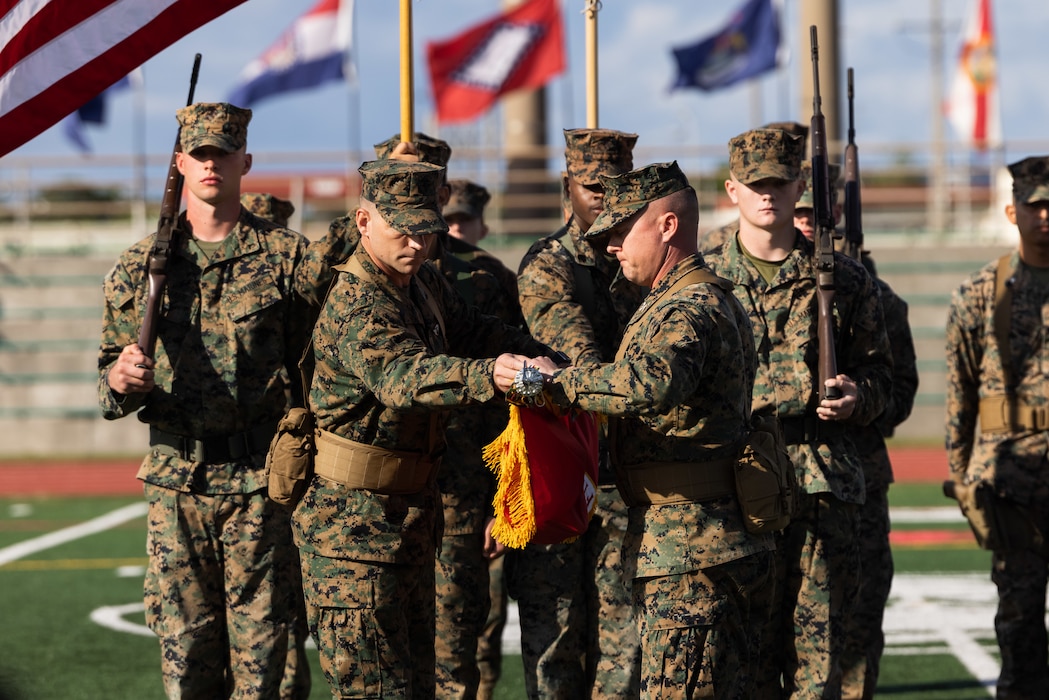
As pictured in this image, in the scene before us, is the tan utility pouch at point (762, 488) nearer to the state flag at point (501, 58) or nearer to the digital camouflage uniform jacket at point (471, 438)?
the digital camouflage uniform jacket at point (471, 438)

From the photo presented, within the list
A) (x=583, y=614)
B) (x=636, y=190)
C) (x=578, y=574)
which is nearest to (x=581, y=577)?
(x=578, y=574)

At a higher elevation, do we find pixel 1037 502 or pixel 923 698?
pixel 1037 502

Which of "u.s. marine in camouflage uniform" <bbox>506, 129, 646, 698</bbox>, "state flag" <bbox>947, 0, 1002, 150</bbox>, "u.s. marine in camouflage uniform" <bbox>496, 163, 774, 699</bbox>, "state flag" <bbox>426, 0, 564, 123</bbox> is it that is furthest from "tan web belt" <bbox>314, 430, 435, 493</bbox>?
"state flag" <bbox>947, 0, 1002, 150</bbox>

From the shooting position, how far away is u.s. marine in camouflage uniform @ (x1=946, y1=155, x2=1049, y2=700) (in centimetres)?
631

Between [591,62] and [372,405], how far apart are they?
2.36 meters

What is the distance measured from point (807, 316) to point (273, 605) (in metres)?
2.32

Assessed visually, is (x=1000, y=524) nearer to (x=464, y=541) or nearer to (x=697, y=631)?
(x=464, y=541)

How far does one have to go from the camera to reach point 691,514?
437 cm

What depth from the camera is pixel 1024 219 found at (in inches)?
253

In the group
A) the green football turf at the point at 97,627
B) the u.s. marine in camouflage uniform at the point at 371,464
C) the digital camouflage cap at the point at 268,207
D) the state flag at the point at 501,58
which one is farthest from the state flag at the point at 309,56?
the u.s. marine in camouflage uniform at the point at 371,464

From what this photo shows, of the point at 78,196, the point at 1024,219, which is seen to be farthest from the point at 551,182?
the point at 1024,219

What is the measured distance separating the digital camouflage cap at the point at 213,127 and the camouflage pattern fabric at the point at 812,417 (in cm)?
197

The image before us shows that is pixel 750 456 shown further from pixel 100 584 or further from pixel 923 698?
pixel 100 584

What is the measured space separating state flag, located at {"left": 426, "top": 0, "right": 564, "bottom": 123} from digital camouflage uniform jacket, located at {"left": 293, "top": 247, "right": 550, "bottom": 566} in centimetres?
1529
